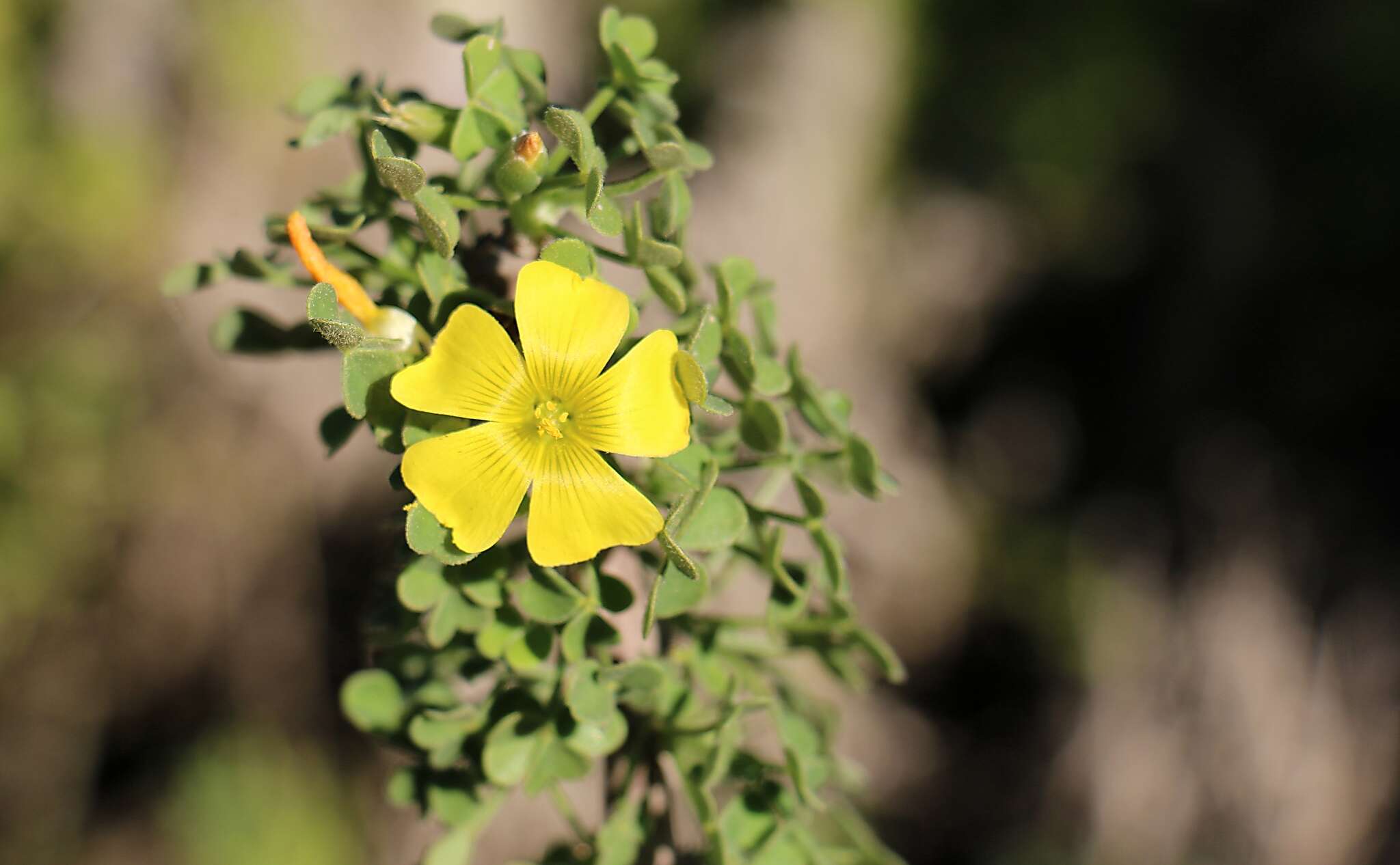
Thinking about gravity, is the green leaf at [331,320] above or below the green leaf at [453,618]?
above

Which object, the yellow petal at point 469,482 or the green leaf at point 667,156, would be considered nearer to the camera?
the yellow petal at point 469,482

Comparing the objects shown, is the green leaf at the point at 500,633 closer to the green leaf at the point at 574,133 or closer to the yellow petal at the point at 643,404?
the yellow petal at the point at 643,404

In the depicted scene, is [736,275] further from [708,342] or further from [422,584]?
[422,584]

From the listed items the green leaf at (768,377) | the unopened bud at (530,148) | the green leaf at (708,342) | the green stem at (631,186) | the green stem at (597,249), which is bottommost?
the green leaf at (768,377)

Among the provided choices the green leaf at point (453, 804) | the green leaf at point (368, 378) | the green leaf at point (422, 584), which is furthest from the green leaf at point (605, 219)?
the green leaf at point (453, 804)

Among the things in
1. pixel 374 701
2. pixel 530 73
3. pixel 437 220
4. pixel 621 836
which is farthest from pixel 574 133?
pixel 621 836

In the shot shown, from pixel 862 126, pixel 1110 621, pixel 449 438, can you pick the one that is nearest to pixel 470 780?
pixel 449 438

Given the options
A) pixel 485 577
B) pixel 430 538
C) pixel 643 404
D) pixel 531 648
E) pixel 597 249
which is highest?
pixel 597 249

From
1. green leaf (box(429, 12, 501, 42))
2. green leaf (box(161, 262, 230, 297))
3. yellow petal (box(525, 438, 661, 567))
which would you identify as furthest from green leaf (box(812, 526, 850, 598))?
green leaf (box(161, 262, 230, 297))
